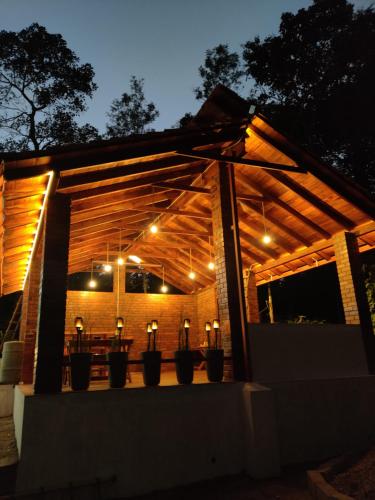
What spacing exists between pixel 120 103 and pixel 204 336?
15066mm

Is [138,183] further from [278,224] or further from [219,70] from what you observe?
[219,70]

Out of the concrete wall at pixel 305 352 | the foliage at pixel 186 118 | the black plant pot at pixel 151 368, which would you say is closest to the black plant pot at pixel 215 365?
the concrete wall at pixel 305 352

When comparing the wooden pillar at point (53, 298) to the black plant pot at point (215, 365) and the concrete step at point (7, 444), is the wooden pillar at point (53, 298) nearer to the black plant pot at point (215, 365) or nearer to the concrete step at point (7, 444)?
the concrete step at point (7, 444)

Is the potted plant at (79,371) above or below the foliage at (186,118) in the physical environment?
below

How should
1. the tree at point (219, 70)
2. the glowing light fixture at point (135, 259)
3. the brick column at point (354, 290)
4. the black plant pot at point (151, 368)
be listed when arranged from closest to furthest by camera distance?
the black plant pot at point (151, 368)
the brick column at point (354, 290)
the glowing light fixture at point (135, 259)
the tree at point (219, 70)

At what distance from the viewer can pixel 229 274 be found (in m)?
5.59

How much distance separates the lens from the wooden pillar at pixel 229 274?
5.31 meters

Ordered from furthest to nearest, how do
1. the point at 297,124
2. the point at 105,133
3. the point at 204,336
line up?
the point at 105,133 → the point at 297,124 → the point at 204,336

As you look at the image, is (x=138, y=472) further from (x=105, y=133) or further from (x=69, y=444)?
(x=105, y=133)

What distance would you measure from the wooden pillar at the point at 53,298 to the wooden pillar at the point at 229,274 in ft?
7.42

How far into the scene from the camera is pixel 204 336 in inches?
454

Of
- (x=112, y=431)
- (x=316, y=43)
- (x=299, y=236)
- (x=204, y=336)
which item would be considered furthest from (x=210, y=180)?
(x=316, y=43)

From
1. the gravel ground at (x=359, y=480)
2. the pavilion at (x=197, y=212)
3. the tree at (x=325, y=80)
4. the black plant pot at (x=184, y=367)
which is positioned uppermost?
the tree at (x=325, y=80)

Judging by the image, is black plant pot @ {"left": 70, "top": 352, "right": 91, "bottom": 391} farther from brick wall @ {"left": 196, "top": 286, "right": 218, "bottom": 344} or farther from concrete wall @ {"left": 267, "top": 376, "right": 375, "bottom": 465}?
brick wall @ {"left": 196, "top": 286, "right": 218, "bottom": 344}
